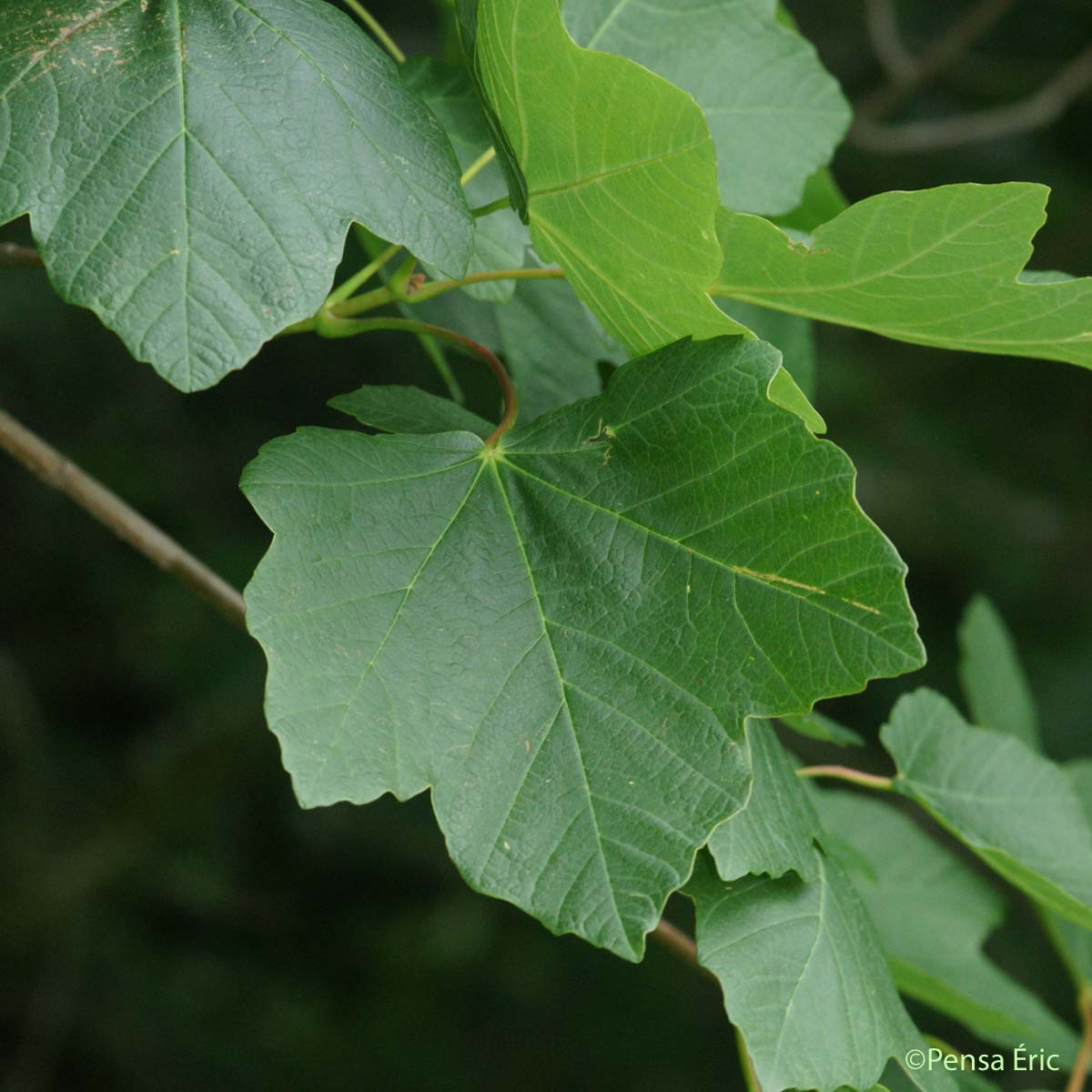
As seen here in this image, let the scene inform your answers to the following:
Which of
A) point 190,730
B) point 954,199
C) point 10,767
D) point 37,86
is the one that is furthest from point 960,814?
point 10,767

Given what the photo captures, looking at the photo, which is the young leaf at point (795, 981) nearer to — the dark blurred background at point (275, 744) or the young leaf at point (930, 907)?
the young leaf at point (930, 907)

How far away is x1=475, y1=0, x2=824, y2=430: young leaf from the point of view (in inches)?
22.2

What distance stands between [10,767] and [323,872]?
2.35ft

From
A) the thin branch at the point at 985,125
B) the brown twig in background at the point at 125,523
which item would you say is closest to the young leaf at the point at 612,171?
the brown twig in background at the point at 125,523

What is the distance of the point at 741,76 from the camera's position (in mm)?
929

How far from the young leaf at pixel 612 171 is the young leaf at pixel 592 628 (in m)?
0.04

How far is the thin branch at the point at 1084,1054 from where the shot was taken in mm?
1050

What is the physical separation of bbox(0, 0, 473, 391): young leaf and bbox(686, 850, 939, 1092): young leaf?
1.25 ft

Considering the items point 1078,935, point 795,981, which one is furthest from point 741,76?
point 1078,935

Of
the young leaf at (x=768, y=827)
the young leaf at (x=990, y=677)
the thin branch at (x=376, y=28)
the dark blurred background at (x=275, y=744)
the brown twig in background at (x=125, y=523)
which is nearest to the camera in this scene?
the young leaf at (x=768, y=827)

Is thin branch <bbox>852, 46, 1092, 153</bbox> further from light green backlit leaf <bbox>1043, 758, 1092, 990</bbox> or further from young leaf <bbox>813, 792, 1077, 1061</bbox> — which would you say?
young leaf <bbox>813, 792, 1077, 1061</bbox>

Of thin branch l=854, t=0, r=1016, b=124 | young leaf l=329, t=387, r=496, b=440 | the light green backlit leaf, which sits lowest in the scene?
the light green backlit leaf

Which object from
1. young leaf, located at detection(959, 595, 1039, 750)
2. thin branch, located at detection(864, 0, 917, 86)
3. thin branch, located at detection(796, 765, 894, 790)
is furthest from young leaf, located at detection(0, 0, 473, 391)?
thin branch, located at detection(864, 0, 917, 86)

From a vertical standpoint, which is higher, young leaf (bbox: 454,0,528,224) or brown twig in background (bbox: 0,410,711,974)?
young leaf (bbox: 454,0,528,224)
